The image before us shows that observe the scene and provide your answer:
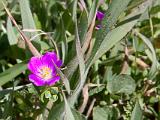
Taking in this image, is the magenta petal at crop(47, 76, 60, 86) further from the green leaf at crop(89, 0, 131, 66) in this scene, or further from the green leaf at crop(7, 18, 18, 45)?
the green leaf at crop(7, 18, 18, 45)

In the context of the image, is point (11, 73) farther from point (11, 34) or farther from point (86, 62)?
point (11, 34)

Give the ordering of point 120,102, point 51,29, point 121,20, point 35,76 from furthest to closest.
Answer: point 51,29 → point 120,102 → point 121,20 → point 35,76

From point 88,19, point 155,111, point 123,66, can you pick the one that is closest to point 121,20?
point 88,19

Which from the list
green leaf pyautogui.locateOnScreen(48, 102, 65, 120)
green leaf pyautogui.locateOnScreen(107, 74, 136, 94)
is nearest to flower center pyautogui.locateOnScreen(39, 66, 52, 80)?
green leaf pyautogui.locateOnScreen(48, 102, 65, 120)

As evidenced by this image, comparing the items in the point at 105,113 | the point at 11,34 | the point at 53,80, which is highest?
the point at 11,34

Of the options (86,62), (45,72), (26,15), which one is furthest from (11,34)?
(86,62)

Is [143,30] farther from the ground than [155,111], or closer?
farther from the ground

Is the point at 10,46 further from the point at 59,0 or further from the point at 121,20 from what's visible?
the point at 121,20
